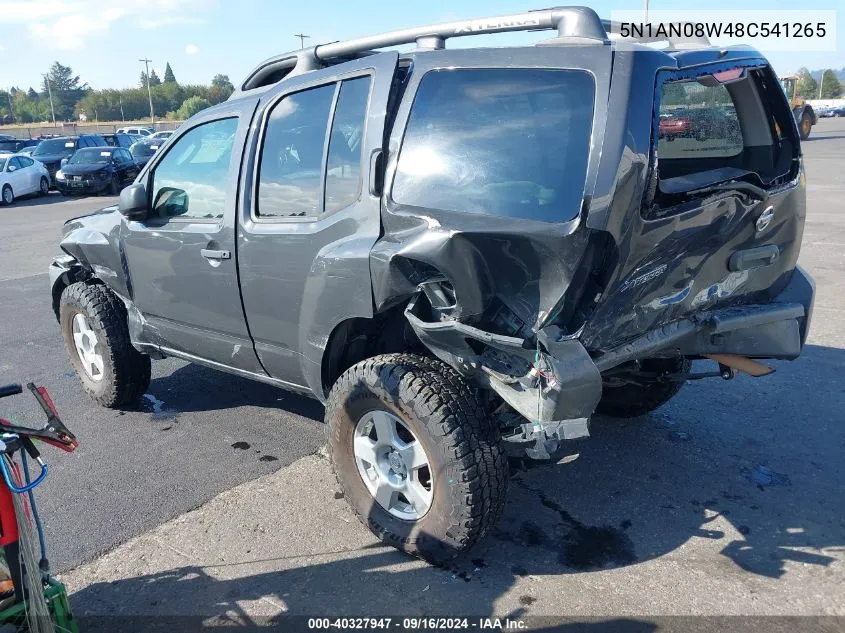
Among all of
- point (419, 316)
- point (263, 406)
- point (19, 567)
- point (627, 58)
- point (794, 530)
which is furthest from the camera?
point (263, 406)

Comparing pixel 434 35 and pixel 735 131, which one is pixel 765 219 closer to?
pixel 735 131

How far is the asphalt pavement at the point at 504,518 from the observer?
9.86 ft

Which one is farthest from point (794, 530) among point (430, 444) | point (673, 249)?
point (430, 444)

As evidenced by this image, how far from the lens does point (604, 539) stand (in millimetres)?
3385

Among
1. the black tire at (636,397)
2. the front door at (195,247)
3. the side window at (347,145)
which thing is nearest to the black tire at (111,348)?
the front door at (195,247)

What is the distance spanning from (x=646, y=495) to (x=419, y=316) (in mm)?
1581

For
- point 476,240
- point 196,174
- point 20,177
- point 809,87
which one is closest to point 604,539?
point 476,240

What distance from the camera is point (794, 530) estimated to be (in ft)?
11.2

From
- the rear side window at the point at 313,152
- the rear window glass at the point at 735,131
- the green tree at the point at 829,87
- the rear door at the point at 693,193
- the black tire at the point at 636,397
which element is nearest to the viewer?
the rear door at the point at 693,193

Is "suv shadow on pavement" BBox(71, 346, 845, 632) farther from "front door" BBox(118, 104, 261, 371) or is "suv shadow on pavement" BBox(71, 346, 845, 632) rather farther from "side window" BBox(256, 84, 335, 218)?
"side window" BBox(256, 84, 335, 218)

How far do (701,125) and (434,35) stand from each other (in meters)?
1.40

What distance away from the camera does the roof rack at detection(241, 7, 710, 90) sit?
2996 millimetres

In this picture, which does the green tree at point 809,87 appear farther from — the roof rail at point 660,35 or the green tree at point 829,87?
the roof rail at point 660,35

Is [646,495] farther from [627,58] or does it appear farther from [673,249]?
[627,58]
